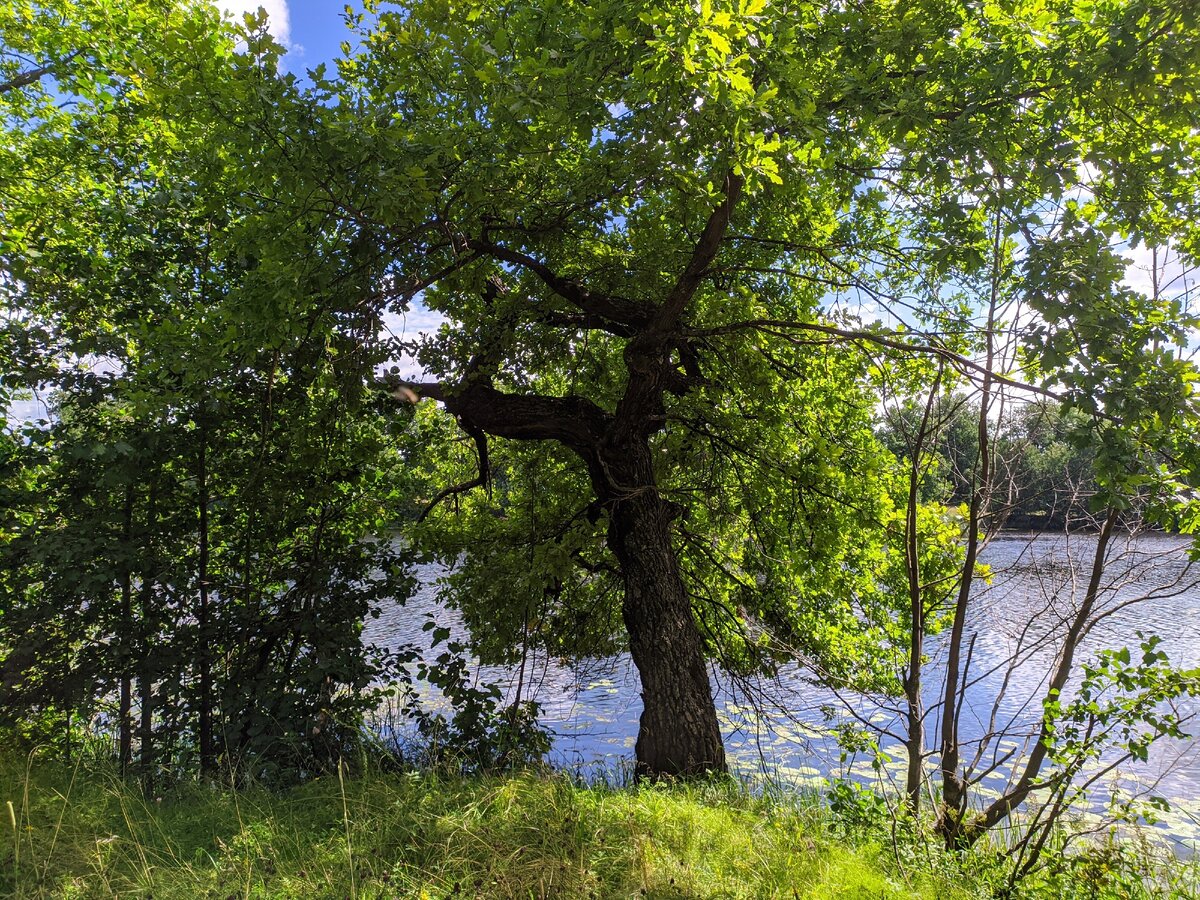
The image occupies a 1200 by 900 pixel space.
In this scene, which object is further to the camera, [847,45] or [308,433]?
[308,433]

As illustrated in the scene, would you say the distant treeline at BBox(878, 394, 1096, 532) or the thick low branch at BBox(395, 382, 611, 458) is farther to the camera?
the thick low branch at BBox(395, 382, 611, 458)

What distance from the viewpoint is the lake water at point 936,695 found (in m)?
4.79

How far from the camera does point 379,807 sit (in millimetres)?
3701

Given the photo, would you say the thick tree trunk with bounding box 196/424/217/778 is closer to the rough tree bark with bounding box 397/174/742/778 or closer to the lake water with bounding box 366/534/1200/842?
the rough tree bark with bounding box 397/174/742/778

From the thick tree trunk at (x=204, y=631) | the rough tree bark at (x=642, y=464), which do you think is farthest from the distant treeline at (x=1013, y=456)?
the thick tree trunk at (x=204, y=631)

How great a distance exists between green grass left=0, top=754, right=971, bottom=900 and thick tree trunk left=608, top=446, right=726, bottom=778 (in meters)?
0.97

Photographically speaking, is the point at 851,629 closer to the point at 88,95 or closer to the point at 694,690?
the point at 694,690

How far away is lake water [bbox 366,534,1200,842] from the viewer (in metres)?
4.79

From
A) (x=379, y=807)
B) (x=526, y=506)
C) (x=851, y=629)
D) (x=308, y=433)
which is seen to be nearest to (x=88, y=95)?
(x=308, y=433)

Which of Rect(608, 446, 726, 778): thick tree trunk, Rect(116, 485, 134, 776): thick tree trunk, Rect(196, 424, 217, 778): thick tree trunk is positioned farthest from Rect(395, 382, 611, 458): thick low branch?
Rect(116, 485, 134, 776): thick tree trunk

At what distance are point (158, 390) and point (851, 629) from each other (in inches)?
308

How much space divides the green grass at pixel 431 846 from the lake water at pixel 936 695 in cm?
109

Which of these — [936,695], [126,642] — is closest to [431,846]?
[126,642]

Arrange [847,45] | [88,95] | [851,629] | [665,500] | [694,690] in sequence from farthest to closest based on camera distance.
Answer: [851,629] < [88,95] < [665,500] < [694,690] < [847,45]
